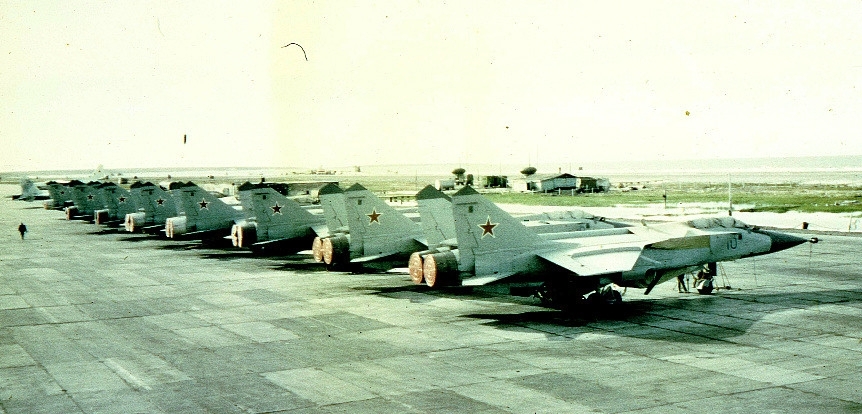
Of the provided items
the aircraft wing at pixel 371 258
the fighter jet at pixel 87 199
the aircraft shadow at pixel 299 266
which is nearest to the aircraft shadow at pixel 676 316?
the aircraft wing at pixel 371 258

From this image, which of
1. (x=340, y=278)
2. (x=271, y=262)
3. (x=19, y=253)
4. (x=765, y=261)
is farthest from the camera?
(x=19, y=253)

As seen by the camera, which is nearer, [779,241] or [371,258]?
[779,241]

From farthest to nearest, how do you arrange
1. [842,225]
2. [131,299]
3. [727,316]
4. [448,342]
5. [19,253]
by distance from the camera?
[842,225]
[19,253]
[131,299]
[727,316]
[448,342]

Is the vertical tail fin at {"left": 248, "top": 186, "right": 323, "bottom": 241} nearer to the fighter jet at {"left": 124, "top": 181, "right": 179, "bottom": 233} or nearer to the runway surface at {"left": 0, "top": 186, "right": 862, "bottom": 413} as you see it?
the runway surface at {"left": 0, "top": 186, "right": 862, "bottom": 413}

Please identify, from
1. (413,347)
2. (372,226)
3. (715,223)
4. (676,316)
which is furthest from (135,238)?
(676,316)

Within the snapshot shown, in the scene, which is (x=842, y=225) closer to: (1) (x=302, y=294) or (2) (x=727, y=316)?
(2) (x=727, y=316)

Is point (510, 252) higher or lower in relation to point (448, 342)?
higher

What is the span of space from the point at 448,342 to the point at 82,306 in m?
15.8

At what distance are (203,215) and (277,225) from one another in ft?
31.1

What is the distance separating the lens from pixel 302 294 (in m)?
30.9

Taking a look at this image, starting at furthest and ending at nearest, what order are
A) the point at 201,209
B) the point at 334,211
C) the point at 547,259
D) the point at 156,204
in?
1. the point at 156,204
2. the point at 201,209
3. the point at 334,211
4. the point at 547,259

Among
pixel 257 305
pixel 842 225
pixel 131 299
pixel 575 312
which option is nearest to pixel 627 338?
pixel 575 312

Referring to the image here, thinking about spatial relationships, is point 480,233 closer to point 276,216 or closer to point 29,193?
point 276,216

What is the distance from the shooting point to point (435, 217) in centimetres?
2756
